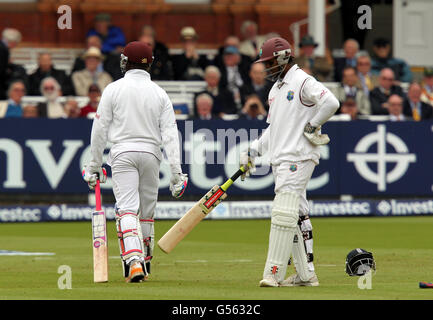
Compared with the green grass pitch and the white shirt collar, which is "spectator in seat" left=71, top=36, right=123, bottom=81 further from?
the white shirt collar

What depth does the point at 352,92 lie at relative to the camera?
24.5 meters

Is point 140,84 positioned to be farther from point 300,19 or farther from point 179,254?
point 300,19

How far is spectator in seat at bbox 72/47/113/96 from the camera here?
78.8 feet

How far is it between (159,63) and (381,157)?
4.57 m

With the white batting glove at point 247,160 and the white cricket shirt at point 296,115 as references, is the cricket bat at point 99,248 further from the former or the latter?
the white cricket shirt at point 296,115

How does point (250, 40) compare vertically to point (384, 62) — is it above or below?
above

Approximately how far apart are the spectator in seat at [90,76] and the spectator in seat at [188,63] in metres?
1.70

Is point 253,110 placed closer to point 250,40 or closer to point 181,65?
point 181,65

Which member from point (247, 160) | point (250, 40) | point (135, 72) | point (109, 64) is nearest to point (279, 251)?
point (247, 160)

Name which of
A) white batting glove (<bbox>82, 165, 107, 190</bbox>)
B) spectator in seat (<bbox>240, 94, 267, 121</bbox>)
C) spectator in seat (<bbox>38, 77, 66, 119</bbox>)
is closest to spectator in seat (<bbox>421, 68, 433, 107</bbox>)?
spectator in seat (<bbox>240, 94, 267, 121</bbox>)

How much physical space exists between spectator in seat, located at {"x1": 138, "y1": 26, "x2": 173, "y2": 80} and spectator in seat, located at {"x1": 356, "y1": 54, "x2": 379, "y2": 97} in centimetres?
357

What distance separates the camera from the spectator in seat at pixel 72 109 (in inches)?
902

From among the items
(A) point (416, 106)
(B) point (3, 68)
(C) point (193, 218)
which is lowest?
(C) point (193, 218)
